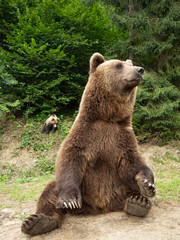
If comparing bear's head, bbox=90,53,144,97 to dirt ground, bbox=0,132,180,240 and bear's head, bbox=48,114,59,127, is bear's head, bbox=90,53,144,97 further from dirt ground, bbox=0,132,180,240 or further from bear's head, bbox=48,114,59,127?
bear's head, bbox=48,114,59,127

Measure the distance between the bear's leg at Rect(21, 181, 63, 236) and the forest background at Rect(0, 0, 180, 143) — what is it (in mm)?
6579

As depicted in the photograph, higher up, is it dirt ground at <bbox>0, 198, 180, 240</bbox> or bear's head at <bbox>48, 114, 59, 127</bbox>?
dirt ground at <bbox>0, 198, 180, 240</bbox>

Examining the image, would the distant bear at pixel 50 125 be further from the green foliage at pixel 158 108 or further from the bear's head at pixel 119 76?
the bear's head at pixel 119 76

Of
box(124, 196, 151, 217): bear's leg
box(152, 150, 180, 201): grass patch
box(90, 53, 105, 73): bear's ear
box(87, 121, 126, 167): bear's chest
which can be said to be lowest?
box(152, 150, 180, 201): grass patch

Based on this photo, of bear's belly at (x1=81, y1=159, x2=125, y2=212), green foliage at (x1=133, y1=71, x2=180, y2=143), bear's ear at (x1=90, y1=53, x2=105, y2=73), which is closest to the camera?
bear's belly at (x1=81, y1=159, x2=125, y2=212)

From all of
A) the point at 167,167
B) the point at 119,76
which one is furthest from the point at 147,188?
the point at 167,167

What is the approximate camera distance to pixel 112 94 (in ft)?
10.6

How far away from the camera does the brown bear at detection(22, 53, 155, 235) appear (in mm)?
2809

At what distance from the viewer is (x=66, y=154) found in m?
2.96

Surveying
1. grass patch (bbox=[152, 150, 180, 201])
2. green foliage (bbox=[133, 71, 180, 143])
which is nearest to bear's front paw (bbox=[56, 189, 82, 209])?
grass patch (bbox=[152, 150, 180, 201])

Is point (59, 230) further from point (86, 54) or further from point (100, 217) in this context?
point (86, 54)

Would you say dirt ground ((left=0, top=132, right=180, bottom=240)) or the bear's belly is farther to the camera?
the bear's belly

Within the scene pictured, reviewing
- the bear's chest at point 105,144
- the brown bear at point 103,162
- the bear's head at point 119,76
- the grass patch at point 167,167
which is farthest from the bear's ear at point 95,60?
the grass patch at point 167,167

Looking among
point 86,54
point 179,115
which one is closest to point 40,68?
point 86,54
